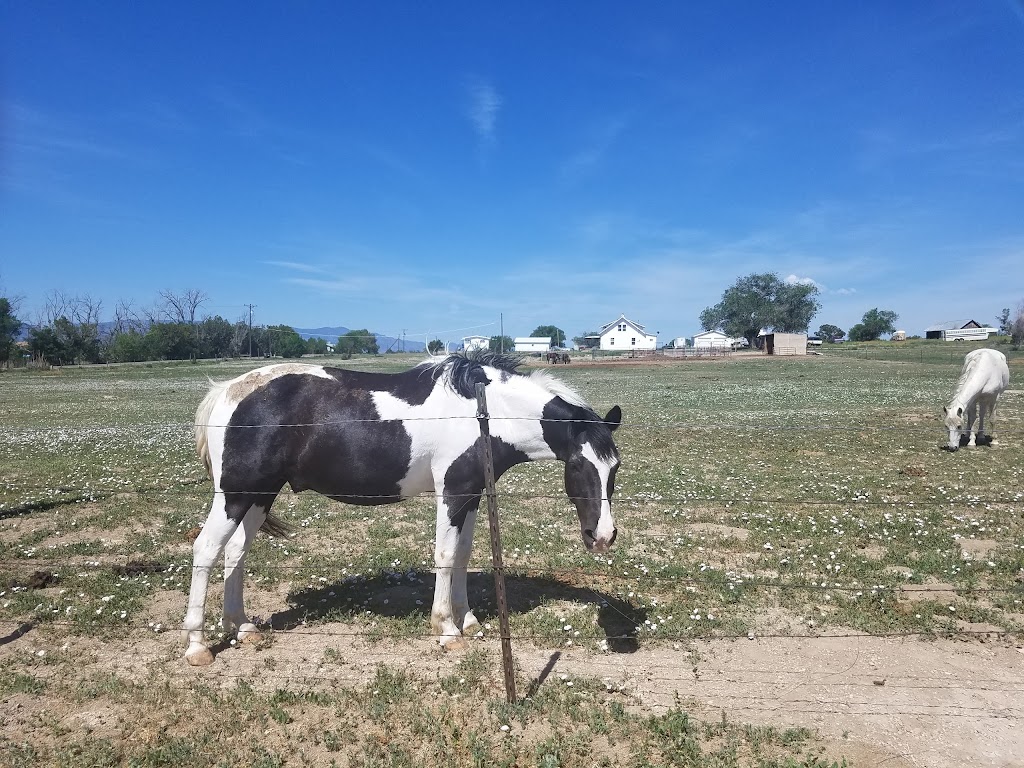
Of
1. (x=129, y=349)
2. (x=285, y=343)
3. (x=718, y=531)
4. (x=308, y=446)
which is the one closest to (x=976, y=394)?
(x=718, y=531)

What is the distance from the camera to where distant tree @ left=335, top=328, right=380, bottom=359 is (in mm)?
104625

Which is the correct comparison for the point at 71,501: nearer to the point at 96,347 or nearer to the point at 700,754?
the point at 700,754

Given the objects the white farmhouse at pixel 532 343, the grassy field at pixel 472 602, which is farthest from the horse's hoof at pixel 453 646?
the white farmhouse at pixel 532 343

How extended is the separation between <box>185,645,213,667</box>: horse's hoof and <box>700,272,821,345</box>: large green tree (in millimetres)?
120673

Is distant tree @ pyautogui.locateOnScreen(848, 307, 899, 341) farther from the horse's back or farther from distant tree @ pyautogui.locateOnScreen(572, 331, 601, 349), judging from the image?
the horse's back

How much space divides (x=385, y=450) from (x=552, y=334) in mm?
160639

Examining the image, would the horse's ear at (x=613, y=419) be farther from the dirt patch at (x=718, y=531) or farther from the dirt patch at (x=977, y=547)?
the dirt patch at (x=977, y=547)

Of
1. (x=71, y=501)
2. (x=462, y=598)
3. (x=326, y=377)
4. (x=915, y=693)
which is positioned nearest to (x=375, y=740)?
(x=462, y=598)

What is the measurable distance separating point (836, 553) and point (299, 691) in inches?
250

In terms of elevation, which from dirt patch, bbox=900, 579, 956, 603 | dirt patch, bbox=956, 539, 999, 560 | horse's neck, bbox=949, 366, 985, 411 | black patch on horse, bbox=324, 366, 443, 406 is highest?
black patch on horse, bbox=324, 366, 443, 406

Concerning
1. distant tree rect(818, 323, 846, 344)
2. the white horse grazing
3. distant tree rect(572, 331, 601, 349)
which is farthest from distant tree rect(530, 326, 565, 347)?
the white horse grazing

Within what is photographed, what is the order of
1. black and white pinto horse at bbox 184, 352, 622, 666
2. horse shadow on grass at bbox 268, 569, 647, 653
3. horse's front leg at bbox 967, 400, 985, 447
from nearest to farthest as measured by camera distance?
1. black and white pinto horse at bbox 184, 352, 622, 666
2. horse shadow on grass at bbox 268, 569, 647, 653
3. horse's front leg at bbox 967, 400, 985, 447

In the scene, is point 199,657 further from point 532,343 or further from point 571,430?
point 532,343

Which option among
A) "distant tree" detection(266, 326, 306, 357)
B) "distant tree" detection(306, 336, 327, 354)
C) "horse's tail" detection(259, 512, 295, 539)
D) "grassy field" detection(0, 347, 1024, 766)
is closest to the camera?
"grassy field" detection(0, 347, 1024, 766)
